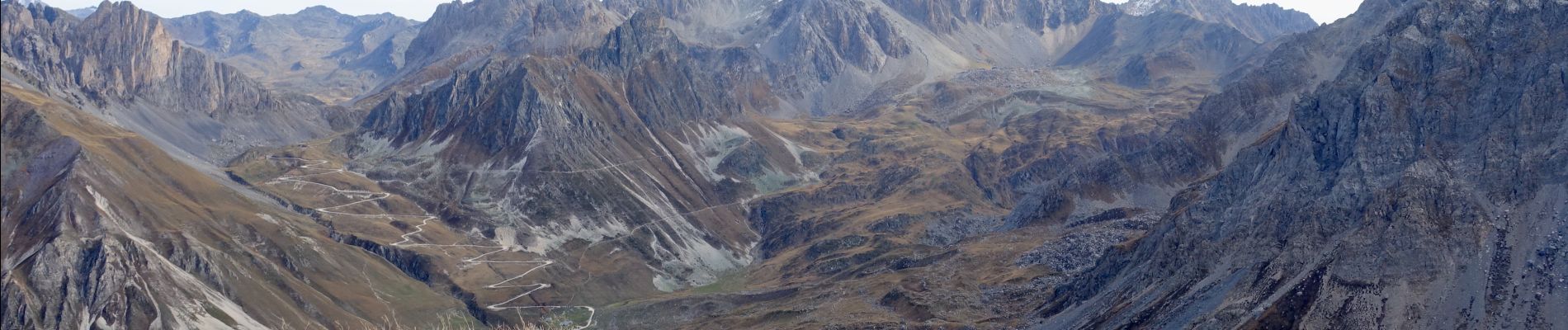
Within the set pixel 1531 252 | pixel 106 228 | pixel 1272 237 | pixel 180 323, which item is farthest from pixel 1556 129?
pixel 106 228

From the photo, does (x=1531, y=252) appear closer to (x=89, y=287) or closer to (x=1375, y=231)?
(x=1375, y=231)

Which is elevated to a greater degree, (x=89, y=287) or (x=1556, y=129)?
(x=1556, y=129)

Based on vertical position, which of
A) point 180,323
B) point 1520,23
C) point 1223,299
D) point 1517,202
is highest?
point 1520,23

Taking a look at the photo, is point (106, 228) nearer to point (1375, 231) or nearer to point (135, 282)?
point (135, 282)

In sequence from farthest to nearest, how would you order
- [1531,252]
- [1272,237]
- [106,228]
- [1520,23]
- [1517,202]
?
[106,228] → [1520,23] → [1272,237] → [1517,202] → [1531,252]

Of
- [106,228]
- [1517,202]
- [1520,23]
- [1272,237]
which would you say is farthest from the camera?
[106,228]

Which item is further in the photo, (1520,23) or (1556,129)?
(1520,23)

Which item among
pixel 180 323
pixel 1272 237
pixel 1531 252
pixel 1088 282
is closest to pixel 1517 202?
pixel 1531 252
